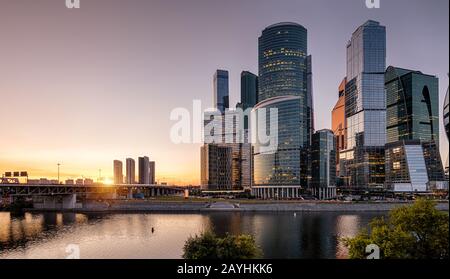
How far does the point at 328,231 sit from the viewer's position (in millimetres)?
36156

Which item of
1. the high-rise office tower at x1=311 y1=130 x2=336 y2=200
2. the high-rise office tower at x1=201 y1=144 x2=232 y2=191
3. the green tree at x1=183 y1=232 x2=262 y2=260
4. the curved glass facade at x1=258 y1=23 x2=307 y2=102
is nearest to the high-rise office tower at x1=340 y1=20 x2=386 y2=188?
the high-rise office tower at x1=311 y1=130 x2=336 y2=200

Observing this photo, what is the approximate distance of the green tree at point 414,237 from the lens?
11.7 meters

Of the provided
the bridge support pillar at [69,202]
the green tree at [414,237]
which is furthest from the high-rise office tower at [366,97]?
the green tree at [414,237]

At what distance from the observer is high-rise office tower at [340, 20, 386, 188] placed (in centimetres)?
14175

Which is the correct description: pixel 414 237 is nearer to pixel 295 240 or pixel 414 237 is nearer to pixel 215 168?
pixel 295 240

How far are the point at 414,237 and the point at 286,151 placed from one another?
353ft

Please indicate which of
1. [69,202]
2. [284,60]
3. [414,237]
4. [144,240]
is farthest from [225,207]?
[284,60]

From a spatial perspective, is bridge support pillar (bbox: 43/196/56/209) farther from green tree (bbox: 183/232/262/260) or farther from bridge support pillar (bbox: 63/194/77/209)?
green tree (bbox: 183/232/262/260)

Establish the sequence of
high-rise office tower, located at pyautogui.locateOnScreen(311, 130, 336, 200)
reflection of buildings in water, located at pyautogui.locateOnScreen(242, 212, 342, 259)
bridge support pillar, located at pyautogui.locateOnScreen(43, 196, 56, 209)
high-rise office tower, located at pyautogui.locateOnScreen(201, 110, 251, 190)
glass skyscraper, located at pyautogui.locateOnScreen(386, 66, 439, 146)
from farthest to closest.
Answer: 1. high-rise office tower, located at pyautogui.locateOnScreen(201, 110, 251, 190)
2. glass skyscraper, located at pyautogui.locateOnScreen(386, 66, 439, 146)
3. high-rise office tower, located at pyautogui.locateOnScreen(311, 130, 336, 200)
4. bridge support pillar, located at pyautogui.locateOnScreen(43, 196, 56, 209)
5. reflection of buildings in water, located at pyautogui.locateOnScreen(242, 212, 342, 259)

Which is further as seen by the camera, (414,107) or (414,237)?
(414,107)

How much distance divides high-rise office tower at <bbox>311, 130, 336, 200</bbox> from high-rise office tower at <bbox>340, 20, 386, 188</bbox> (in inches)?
727

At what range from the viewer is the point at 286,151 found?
11888cm

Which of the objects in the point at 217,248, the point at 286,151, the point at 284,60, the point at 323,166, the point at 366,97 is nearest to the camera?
the point at 217,248

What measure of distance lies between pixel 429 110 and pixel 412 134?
14.3 m
